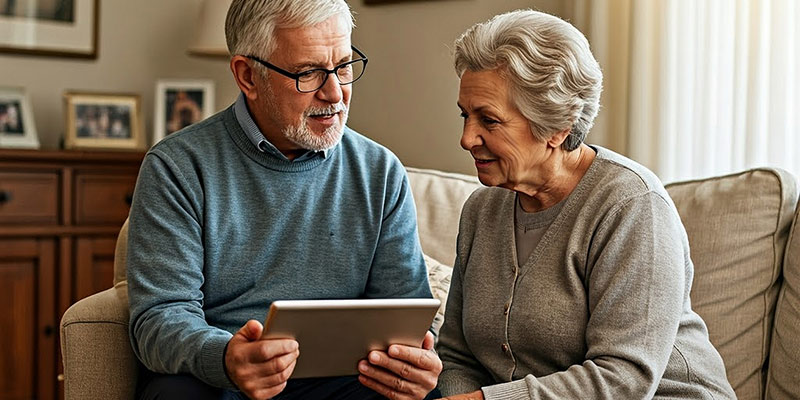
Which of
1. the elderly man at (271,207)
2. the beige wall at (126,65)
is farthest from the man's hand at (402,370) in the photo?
the beige wall at (126,65)

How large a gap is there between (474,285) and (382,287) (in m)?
0.24

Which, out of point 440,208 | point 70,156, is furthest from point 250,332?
point 70,156

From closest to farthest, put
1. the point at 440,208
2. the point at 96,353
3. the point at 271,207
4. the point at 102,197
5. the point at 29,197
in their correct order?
1. the point at 96,353
2. the point at 271,207
3. the point at 440,208
4. the point at 29,197
5. the point at 102,197

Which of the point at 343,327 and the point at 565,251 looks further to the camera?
the point at 565,251

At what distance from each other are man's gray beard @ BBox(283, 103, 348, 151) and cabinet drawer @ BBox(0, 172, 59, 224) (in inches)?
68.4

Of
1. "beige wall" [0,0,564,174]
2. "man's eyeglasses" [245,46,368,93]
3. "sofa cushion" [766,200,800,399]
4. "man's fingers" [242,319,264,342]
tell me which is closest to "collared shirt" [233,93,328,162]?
"man's eyeglasses" [245,46,368,93]

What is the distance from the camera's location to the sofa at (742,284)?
1925mm

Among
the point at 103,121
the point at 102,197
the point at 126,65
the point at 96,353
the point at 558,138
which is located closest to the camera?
the point at 558,138

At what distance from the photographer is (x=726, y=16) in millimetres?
2523

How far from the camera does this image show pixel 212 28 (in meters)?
3.65

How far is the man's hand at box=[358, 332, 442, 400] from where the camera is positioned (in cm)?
161

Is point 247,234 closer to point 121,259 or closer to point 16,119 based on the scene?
point 121,259

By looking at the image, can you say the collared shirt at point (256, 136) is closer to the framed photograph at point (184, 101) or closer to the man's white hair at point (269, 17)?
the man's white hair at point (269, 17)

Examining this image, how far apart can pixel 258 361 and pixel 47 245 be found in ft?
6.90
